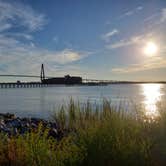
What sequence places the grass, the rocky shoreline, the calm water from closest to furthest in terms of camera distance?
the grass < the rocky shoreline < the calm water

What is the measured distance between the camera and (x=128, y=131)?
6113 millimetres

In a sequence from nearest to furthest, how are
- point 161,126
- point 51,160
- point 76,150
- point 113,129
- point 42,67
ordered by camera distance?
point 51,160
point 76,150
point 113,129
point 161,126
point 42,67

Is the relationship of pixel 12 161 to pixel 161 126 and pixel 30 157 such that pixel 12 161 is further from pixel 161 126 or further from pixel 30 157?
pixel 161 126

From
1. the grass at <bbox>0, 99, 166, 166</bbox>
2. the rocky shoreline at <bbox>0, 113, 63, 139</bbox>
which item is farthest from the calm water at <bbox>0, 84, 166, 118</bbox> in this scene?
the grass at <bbox>0, 99, 166, 166</bbox>

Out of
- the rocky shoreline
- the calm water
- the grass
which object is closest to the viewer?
the grass

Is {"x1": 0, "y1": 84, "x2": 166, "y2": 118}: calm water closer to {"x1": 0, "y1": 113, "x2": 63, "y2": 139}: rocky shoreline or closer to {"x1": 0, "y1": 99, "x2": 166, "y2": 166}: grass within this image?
{"x1": 0, "y1": 113, "x2": 63, "y2": 139}: rocky shoreline

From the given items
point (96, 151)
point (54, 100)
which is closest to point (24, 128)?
point (96, 151)

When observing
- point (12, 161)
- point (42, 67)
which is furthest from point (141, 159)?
point (42, 67)

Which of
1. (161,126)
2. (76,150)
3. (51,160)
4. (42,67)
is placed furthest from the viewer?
(42,67)

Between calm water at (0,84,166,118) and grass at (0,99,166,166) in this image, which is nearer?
grass at (0,99,166,166)

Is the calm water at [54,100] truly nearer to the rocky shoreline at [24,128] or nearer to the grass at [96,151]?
the rocky shoreline at [24,128]

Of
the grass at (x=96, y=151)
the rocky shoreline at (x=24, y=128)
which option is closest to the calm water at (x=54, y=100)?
the rocky shoreline at (x=24, y=128)

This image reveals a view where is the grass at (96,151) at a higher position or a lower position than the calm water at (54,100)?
higher

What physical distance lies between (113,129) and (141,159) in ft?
3.14
